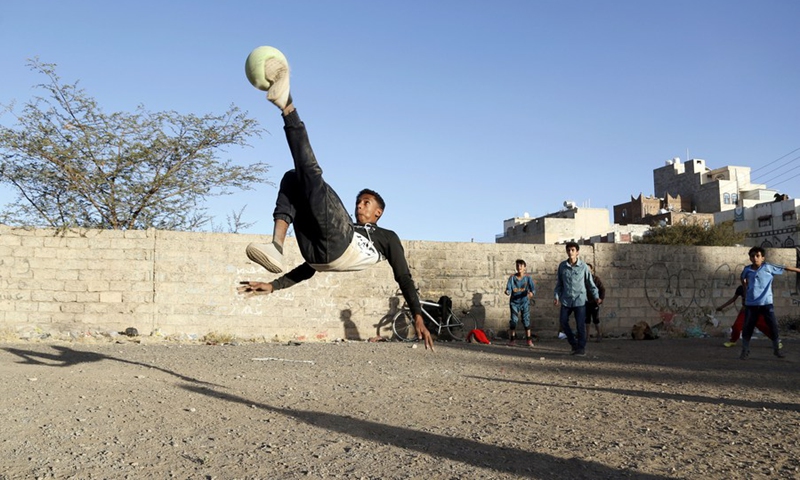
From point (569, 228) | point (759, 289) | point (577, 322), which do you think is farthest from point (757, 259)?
point (569, 228)

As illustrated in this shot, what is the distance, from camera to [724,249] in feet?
62.6

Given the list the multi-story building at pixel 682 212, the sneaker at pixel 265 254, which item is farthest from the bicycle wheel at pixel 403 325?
the multi-story building at pixel 682 212

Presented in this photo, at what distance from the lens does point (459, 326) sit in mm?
15945

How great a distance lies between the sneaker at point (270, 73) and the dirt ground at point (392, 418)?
254 centimetres

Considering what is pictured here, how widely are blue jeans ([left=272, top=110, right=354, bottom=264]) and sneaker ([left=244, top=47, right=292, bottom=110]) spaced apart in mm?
185

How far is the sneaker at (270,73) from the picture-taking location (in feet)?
15.2

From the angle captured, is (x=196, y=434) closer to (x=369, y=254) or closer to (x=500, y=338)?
(x=369, y=254)

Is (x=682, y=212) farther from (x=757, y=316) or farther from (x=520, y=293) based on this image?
(x=757, y=316)

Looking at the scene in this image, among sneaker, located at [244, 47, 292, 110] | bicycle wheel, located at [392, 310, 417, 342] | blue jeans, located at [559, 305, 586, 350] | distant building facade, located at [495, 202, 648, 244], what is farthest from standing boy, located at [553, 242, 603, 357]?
distant building facade, located at [495, 202, 648, 244]

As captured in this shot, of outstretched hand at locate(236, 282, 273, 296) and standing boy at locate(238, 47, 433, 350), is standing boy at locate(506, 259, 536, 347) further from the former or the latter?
outstretched hand at locate(236, 282, 273, 296)

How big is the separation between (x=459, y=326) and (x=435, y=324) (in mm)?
828

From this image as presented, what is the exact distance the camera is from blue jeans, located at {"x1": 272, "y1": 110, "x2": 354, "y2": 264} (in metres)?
4.80

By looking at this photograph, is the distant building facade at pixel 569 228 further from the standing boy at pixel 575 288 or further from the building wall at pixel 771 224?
the standing boy at pixel 575 288

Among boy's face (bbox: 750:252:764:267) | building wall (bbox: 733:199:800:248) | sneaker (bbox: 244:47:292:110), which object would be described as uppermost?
building wall (bbox: 733:199:800:248)
